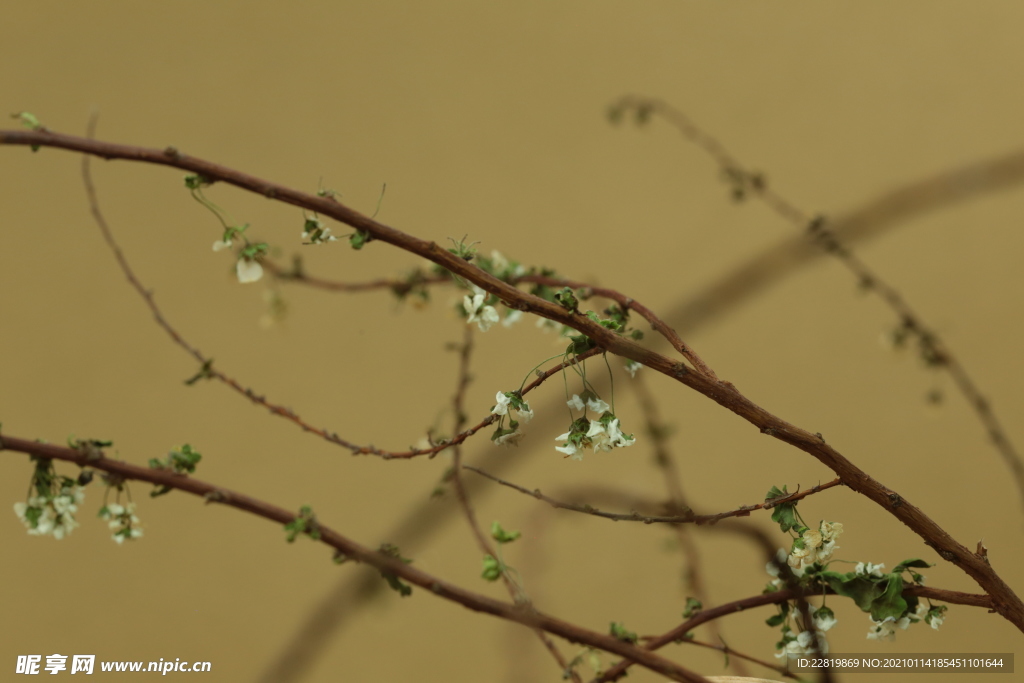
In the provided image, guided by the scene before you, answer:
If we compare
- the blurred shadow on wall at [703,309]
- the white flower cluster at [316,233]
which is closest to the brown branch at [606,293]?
the blurred shadow on wall at [703,309]

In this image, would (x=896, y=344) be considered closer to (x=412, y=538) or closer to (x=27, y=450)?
(x=412, y=538)

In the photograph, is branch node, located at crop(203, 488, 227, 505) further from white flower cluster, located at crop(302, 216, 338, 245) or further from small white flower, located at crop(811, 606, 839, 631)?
small white flower, located at crop(811, 606, 839, 631)

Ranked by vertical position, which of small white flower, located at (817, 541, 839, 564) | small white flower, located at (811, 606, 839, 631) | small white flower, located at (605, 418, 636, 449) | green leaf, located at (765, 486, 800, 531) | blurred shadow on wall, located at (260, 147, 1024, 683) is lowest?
small white flower, located at (811, 606, 839, 631)

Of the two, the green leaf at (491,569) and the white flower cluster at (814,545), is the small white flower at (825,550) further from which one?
the green leaf at (491,569)

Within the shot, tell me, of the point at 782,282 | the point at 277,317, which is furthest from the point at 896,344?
the point at 277,317

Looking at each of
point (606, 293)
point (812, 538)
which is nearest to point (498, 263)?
point (606, 293)

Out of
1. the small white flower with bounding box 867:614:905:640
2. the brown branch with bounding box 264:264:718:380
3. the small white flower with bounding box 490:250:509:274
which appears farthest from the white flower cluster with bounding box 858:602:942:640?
the small white flower with bounding box 490:250:509:274

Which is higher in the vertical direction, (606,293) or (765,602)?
(606,293)

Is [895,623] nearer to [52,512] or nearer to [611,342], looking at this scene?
[611,342]
